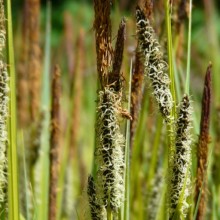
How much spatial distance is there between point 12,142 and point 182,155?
0.62ft

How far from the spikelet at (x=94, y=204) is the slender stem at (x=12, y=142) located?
82 mm

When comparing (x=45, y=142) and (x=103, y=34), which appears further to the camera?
(x=45, y=142)

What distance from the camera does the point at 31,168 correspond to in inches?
52.0

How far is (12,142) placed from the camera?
0.72 m

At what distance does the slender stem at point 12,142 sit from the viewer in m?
0.71

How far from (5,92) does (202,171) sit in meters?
0.30

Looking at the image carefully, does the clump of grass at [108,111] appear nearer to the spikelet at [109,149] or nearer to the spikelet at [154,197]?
the spikelet at [109,149]

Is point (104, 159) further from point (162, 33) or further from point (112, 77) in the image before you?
point (162, 33)

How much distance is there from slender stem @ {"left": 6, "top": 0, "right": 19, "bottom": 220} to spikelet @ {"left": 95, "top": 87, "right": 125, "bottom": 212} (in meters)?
0.09

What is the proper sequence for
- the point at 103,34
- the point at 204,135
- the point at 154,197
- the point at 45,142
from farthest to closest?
the point at 45,142 → the point at 154,197 → the point at 204,135 → the point at 103,34

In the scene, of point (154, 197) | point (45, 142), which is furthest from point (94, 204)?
point (45, 142)

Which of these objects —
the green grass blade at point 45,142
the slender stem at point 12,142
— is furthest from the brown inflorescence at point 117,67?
the green grass blade at point 45,142

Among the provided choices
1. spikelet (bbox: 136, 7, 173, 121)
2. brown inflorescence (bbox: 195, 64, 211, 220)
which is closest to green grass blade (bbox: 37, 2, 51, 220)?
brown inflorescence (bbox: 195, 64, 211, 220)

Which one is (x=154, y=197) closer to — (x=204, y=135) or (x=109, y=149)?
(x=204, y=135)
